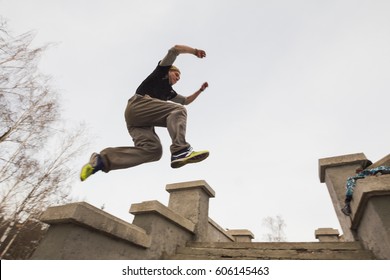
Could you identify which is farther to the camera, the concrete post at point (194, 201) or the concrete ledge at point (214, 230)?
the concrete ledge at point (214, 230)

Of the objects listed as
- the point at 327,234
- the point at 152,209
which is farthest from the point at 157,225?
the point at 327,234

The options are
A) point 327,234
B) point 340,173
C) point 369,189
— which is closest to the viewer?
point 369,189

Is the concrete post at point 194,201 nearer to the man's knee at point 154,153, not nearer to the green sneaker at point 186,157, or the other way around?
the man's knee at point 154,153

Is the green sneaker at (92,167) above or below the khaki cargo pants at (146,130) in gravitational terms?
below

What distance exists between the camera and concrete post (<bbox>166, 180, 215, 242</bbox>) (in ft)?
15.8

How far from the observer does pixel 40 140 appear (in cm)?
1086

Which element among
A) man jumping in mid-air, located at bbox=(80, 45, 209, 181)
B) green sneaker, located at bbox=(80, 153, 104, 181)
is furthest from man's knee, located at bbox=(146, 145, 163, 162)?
green sneaker, located at bbox=(80, 153, 104, 181)

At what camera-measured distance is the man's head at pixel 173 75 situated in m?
3.20

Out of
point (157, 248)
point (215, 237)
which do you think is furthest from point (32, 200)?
point (157, 248)

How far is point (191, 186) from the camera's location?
5043 millimetres

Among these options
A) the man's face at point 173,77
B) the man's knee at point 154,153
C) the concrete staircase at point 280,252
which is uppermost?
the man's face at point 173,77

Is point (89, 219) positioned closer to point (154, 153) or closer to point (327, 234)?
point (154, 153)

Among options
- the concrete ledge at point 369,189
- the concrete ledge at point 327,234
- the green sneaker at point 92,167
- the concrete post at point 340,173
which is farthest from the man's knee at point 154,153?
the concrete ledge at point 327,234

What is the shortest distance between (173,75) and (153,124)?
0.76m
